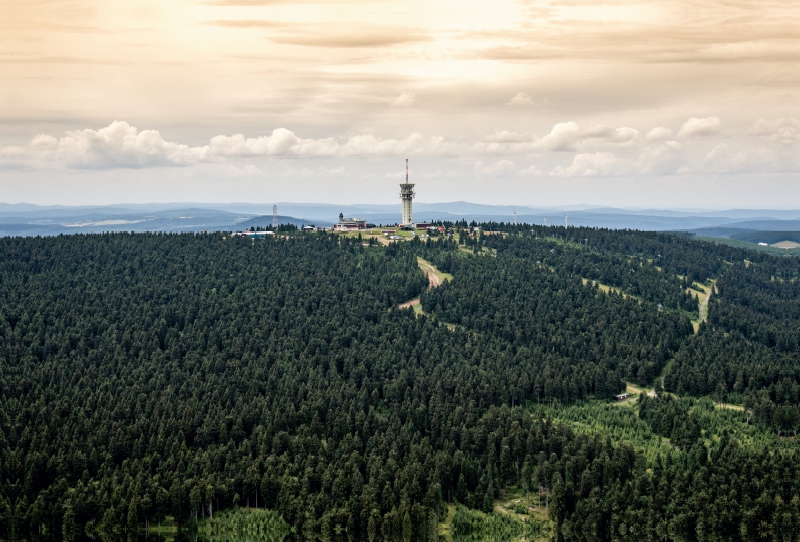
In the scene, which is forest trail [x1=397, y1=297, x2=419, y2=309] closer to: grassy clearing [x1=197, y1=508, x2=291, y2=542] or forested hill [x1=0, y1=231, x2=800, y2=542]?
forested hill [x1=0, y1=231, x2=800, y2=542]

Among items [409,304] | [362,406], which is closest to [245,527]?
[362,406]

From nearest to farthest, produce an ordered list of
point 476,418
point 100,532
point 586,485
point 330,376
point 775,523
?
point 775,523 → point 100,532 → point 586,485 → point 476,418 → point 330,376

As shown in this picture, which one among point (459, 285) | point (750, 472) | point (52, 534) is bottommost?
point (52, 534)

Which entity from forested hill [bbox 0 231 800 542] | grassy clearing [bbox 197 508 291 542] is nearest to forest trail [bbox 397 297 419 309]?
forested hill [bbox 0 231 800 542]

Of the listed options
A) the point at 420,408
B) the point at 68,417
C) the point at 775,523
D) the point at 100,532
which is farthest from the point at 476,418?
the point at 68,417

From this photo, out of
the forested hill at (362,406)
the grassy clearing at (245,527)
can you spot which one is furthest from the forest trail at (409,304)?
the grassy clearing at (245,527)

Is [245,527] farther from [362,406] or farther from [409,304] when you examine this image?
[409,304]

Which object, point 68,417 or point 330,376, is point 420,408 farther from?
point 68,417

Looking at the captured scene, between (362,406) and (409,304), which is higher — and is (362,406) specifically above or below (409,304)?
below

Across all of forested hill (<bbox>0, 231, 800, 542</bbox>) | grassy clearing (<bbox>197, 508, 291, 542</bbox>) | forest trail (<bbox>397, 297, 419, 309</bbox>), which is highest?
forest trail (<bbox>397, 297, 419, 309</bbox>)
